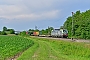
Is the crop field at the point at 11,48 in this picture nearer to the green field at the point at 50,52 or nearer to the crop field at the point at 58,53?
the green field at the point at 50,52

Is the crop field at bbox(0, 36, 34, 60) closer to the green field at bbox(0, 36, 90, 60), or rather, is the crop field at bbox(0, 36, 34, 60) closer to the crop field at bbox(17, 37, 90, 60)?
the green field at bbox(0, 36, 90, 60)

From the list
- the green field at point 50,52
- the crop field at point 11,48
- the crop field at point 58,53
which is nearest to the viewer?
the crop field at point 58,53

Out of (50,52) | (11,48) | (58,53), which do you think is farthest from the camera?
(11,48)

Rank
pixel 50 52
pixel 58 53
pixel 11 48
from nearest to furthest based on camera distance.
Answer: pixel 58 53, pixel 50 52, pixel 11 48

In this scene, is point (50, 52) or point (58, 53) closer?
point (58, 53)

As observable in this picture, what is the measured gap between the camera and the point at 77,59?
19.4 meters

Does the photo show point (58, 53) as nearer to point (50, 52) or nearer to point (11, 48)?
point (50, 52)

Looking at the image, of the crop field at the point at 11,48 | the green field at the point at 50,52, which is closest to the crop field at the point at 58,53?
the green field at the point at 50,52

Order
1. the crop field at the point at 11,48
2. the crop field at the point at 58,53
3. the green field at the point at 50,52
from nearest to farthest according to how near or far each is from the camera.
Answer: the crop field at the point at 58,53 → the green field at the point at 50,52 → the crop field at the point at 11,48

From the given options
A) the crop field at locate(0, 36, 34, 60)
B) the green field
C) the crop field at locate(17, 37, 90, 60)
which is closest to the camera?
the crop field at locate(17, 37, 90, 60)

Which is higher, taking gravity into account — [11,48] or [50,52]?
[11,48]

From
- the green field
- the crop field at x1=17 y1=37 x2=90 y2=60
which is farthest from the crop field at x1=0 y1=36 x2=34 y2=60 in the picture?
the crop field at x1=17 y1=37 x2=90 y2=60

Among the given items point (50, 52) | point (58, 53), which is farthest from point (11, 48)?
point (58, 53)

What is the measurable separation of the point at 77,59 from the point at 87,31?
48806 millimetres
